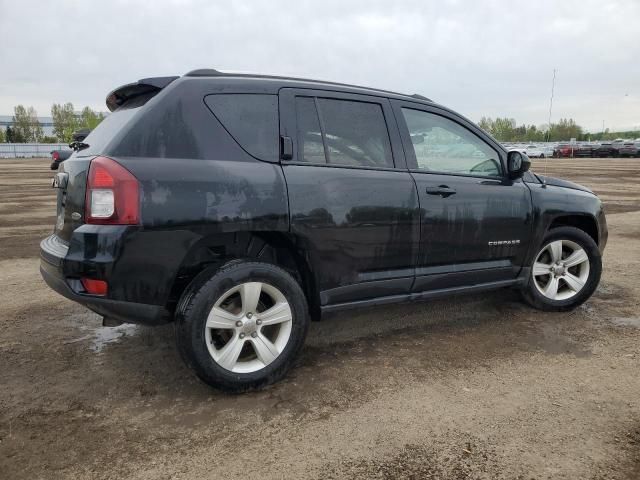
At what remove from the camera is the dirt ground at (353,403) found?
239 centimetres

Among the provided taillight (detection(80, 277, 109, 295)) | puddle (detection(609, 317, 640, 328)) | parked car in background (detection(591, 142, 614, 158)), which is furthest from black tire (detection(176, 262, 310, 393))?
parked car in background (detection(591, 142, 614, 158))

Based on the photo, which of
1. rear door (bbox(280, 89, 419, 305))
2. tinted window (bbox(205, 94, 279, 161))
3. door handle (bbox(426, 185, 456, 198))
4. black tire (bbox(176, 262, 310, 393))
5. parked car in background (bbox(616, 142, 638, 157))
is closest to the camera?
black tire (bbox(176, 262, 310, 393))

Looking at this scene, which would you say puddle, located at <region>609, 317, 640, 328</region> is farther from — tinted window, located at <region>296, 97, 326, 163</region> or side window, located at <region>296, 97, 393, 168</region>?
tinted window, located at <region>296, 97, 326, 163</region>

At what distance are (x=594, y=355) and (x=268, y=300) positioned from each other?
2.38m

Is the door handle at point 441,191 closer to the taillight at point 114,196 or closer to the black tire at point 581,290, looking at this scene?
the black tire at point 581,290

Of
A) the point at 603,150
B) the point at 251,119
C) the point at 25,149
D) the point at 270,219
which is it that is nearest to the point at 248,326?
the point at 270,219

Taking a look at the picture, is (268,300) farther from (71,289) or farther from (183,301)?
(71,289)

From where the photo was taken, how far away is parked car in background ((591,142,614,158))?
49344 millimetres

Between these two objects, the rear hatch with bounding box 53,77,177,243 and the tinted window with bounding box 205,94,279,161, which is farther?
the tinted window with bounding box 205,94,279,161

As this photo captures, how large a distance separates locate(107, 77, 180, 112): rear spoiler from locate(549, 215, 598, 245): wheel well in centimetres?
348

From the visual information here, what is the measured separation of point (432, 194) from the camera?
371cm

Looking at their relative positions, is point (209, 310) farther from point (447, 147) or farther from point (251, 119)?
point (447, 147)

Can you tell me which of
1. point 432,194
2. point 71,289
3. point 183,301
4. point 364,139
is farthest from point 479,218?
point 71,289

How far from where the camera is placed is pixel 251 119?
10.4ft
